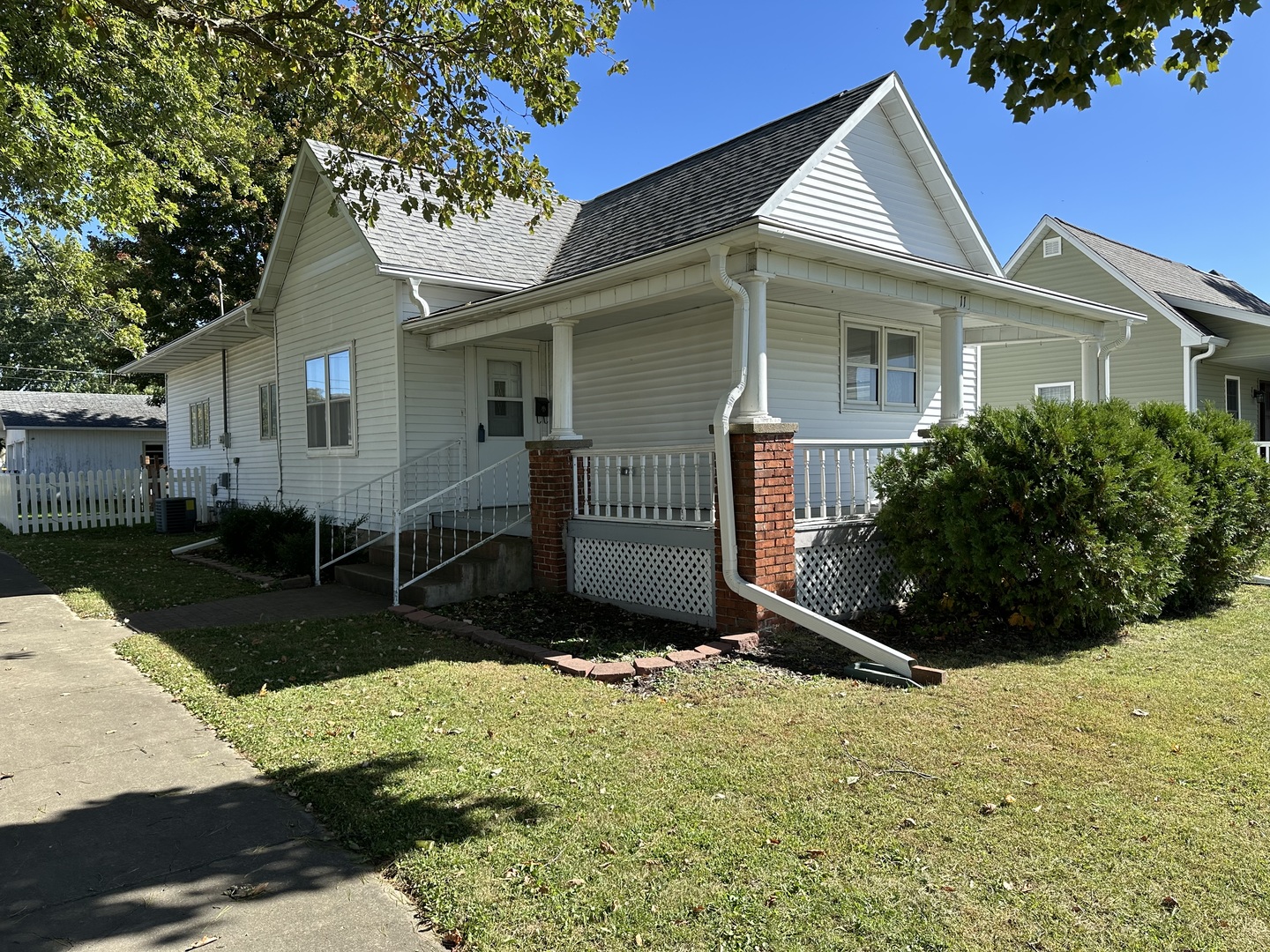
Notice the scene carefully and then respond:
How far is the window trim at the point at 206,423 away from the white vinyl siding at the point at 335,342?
216 inches

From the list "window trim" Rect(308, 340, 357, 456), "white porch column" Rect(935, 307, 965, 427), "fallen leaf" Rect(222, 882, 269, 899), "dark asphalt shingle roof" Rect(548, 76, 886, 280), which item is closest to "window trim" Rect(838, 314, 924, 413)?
"white porch column" Rect(935, 307, 965, 427)

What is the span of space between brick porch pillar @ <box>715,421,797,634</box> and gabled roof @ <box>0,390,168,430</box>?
102 ft

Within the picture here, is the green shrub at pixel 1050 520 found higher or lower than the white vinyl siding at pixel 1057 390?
lower

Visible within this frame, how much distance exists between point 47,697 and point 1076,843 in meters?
6.81

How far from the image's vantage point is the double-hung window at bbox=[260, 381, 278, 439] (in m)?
15.7

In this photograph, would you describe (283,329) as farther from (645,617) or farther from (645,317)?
(645,617)

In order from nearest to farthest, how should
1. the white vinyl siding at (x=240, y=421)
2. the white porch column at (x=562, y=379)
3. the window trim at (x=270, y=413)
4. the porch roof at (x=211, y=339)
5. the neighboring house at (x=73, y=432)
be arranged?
the white porch column at (x=562, y=379)
the porch roof at (x=211, y=339)
the window trim at (x=270, y=413)
the white vinyl siding at (x=240, y=421)
the neighboring house at (x=73, y=432)

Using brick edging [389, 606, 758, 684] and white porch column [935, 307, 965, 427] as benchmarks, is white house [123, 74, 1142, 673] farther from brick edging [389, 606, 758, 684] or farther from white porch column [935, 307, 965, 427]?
brick edging [389, 606, 758, 684]

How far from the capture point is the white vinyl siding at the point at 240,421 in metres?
16.2

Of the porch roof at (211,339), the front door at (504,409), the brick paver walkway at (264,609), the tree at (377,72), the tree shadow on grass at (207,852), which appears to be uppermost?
the tree at (377,72)

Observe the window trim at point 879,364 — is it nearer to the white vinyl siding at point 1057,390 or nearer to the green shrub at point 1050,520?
the green shrub at point 1050,520

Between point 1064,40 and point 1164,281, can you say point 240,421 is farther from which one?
point 1164,281

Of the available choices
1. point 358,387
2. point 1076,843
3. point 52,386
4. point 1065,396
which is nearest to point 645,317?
point 358,387

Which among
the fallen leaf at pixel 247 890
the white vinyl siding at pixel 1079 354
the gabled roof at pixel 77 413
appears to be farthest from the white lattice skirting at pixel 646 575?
the gabled roof at pixel 77 413
